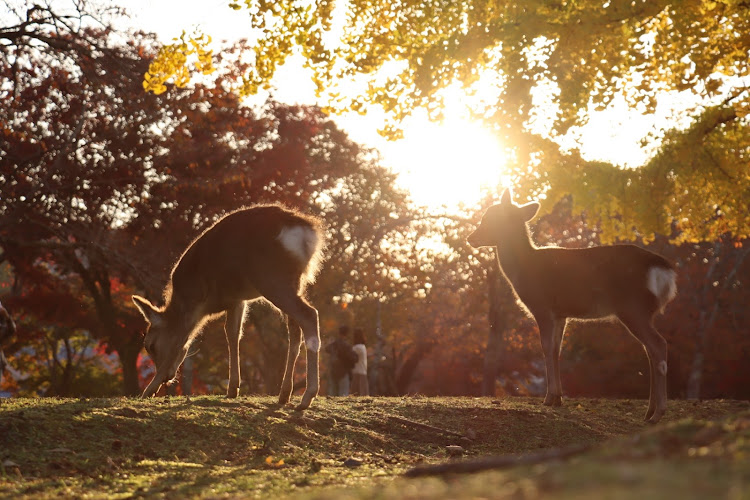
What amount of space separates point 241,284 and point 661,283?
5216mm

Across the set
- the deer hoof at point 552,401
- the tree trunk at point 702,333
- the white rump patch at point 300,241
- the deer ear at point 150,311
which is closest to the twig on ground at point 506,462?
the white rump patch at point 300,241

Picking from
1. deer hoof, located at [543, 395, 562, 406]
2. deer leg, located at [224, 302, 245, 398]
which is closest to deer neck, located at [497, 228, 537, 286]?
deer hoof, located at [543, 395, 562, 406]

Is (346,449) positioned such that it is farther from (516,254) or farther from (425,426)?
(516,254)

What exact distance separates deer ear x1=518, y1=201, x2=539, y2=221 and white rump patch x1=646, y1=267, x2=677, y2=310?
7.75 ft

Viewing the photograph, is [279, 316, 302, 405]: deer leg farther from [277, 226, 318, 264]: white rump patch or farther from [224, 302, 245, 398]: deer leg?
[224, 302, 245, 398]: deer leg

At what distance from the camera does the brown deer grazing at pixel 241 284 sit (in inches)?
355

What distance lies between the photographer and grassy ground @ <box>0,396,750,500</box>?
3.03 meters

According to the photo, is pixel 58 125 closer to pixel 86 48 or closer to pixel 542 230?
pixel 86 48

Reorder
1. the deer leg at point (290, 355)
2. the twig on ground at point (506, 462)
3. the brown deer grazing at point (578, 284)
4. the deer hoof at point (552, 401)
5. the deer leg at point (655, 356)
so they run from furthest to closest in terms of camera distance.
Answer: the deer hoof at point (552, 401)
the brown deer grazing at point (578, 284)
the deer leg at point (655, 356)
the deer leg at point (290, 355)
the twig on ground at point (506, 462)

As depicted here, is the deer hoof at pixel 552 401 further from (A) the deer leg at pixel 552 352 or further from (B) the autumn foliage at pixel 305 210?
(B) the autumn foliage at pixel 305 210

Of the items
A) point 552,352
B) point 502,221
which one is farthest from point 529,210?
point 552,352

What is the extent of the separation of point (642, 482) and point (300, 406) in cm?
→ 642

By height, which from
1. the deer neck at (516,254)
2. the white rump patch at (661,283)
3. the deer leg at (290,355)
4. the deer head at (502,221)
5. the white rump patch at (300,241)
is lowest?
the deer leg at (290,355)

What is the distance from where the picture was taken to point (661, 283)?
10.6 meters
